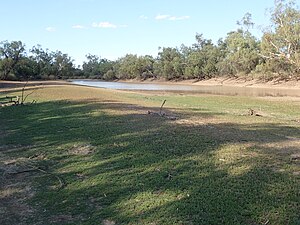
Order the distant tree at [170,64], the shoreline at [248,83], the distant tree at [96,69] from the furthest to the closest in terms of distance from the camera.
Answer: the distant tree at [96,69] < the distant tree at [170,64] < the shoreline at [248,83]

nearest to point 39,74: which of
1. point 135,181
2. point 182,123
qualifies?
point 182,123

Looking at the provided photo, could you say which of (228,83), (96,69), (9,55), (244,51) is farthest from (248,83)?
(96,69)

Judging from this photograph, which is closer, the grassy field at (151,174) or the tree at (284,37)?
the grassy field at (151,174)

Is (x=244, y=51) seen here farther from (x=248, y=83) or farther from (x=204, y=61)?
(x=204, y=61)

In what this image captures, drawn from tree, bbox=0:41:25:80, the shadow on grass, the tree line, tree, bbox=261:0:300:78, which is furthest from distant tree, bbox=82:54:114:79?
the shadow on grass

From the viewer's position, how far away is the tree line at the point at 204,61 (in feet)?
148

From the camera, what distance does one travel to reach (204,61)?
96.0 metres

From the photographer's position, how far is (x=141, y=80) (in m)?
117

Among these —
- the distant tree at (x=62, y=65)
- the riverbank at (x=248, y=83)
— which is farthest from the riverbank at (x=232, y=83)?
the distant tree at (x=62, y=65)

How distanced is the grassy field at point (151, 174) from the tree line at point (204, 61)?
3443 centimetres

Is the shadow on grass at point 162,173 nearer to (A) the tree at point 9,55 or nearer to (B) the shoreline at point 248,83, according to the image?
(B) the shoreline at point 248,83

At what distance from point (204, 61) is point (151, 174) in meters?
90.5

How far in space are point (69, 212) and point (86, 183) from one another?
1404mm

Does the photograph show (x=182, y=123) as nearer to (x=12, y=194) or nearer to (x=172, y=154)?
(x=172, y=154)
